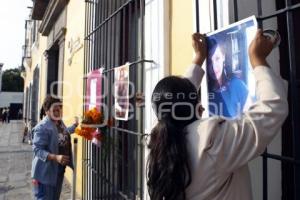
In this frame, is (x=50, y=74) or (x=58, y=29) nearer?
(x=58, y=29)

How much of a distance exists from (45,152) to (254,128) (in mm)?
2848

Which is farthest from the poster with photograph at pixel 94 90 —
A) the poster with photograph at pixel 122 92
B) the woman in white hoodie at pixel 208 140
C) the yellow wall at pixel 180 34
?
the woman in white hoodie at pixel 208 140

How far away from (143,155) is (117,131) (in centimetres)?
71

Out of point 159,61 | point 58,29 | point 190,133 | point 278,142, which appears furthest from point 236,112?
point 58,29

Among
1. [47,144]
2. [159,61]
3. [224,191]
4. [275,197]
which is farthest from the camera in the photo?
[47,144]

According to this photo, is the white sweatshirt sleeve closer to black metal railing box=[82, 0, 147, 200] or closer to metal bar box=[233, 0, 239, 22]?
metal bar box=[233, 0, 239, 22]

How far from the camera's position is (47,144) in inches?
149

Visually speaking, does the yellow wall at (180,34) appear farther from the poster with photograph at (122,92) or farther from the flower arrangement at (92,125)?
the flower arrangement at (92,125)

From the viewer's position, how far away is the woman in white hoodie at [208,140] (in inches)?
52.0

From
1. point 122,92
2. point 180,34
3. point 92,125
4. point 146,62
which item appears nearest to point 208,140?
point 180,34

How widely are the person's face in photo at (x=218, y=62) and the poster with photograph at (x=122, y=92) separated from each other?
4.15 feet

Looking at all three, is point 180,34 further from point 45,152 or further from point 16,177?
point 16,177

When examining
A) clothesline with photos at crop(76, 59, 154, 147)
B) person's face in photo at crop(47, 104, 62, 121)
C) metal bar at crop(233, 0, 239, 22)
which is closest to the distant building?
person's face in photo at crop(47, 104, 62, 121)

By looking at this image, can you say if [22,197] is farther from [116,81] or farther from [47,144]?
[116,81]
